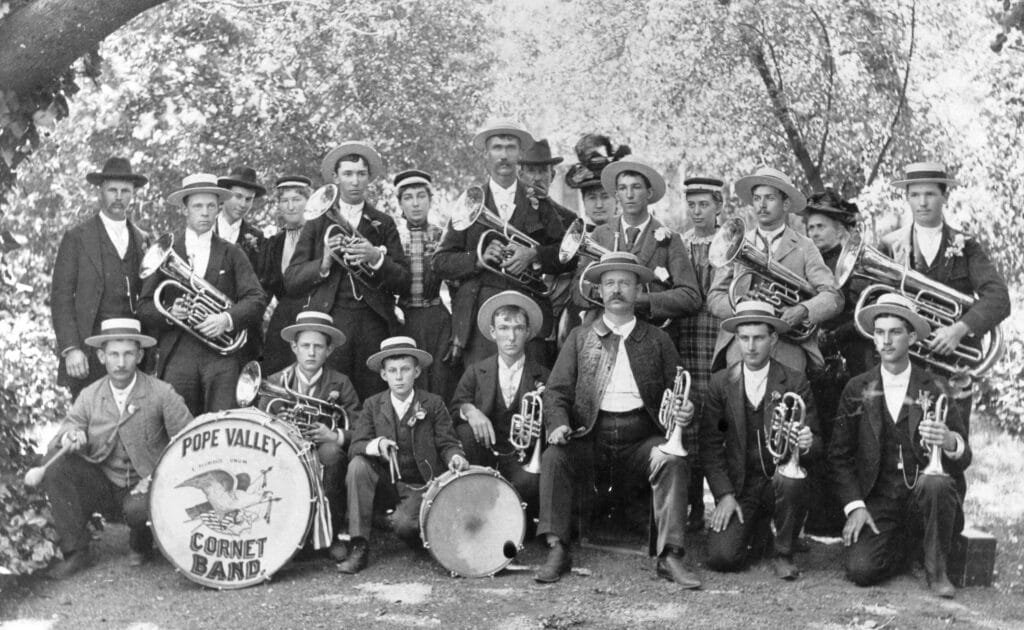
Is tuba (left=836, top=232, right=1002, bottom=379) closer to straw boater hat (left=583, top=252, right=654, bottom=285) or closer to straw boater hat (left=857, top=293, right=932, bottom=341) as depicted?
straw boater hat (left=857, top=293, right=932, bottom=341)

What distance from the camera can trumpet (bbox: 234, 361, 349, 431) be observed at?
297 inches

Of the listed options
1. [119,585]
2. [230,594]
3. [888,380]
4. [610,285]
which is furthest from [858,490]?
[119,585]

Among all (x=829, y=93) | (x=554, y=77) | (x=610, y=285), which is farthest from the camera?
(x=554, y=77)

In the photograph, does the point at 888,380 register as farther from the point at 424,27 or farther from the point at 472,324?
the point at 424,27

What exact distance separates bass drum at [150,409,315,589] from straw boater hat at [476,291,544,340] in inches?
57.0

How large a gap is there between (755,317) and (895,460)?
107 cm

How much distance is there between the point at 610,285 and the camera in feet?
24.9

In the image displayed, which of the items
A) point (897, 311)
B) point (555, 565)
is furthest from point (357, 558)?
point (897, 311)

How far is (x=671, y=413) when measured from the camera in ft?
23.5

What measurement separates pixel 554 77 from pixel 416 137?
149 centimetres

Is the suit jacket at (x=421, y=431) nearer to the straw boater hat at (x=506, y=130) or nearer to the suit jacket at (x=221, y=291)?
the suit jacket at (x=221, y=291)

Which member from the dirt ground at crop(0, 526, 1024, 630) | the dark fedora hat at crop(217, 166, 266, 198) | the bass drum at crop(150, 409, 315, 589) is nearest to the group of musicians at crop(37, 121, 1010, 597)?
the dirt ground at crop(0, 526, 1024, 630)

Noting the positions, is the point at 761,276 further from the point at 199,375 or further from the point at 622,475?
the point at 199,375

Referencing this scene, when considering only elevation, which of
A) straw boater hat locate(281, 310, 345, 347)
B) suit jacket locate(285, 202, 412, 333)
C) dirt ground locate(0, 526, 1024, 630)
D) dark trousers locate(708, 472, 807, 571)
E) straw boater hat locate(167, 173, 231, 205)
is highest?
straw boater hat locate(167, 173, 231, 205)
